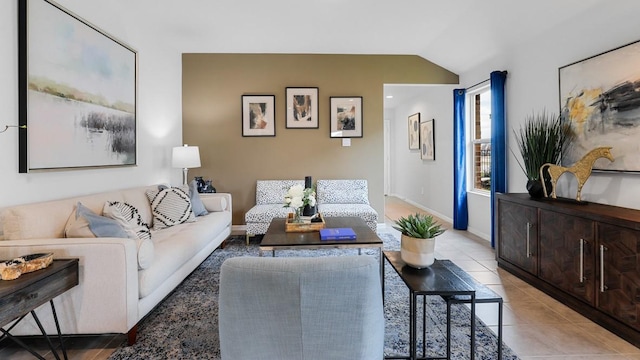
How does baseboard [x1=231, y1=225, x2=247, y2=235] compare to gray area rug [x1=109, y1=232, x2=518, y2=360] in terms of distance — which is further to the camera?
baseboard [x1=231, y1=225, x2=247, y2=235]

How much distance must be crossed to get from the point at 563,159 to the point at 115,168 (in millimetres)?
4314

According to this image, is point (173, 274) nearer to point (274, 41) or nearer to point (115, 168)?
point (115, 168)

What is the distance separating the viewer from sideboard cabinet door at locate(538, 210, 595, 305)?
2230mm

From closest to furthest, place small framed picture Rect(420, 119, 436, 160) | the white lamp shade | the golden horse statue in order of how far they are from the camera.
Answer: the golden horse statue, the white lamp shade, small framed picture Rect(420, 119, 436, 160)

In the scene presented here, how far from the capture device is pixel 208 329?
2.16m

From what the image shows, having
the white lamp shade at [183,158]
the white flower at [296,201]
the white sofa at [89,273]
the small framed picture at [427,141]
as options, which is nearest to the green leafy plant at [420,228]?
the white flower at [296,201]

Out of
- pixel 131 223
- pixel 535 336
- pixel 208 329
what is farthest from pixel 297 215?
pixel 535 336

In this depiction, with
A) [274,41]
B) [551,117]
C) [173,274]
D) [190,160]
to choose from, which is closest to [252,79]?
[274,41]

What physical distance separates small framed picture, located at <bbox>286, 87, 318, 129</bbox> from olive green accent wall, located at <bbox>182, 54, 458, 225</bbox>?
0.27ft

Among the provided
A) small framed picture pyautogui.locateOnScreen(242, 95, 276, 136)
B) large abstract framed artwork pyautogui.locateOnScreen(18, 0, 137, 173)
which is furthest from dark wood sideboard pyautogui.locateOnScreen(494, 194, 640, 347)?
large abstract framed artwork pyautogui.locateOnScreen(18, 0, 137, 173)

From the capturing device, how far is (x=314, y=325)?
1.05 meters

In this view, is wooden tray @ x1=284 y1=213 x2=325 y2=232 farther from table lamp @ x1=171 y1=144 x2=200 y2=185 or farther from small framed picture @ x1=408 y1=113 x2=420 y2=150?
small framed picture @ x1=408 y1=113 x2=420 y2=150

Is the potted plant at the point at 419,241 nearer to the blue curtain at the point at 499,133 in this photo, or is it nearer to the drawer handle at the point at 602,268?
the drawer handle at the point at 602,268

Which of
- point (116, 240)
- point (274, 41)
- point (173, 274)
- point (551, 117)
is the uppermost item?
point (274, 41)
